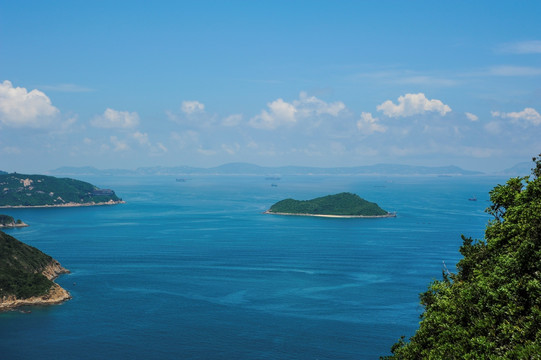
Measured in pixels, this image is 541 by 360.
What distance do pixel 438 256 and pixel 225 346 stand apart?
6644 cm

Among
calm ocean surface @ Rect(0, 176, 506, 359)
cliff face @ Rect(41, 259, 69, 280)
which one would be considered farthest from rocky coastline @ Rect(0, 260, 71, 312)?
cliff face @ Rect(41, 259, 69, 280)

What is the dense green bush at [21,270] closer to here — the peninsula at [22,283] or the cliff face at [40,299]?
the peninsula at [22,283]

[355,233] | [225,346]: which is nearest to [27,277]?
[225,346]

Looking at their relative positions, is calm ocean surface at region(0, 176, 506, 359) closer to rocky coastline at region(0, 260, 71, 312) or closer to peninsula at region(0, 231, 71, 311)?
rocky coastline at region(0, 260, 71, 312)

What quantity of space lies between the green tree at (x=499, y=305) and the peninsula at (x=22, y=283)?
6133 cm

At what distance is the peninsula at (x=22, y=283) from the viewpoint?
75.2m

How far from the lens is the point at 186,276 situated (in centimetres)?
9362

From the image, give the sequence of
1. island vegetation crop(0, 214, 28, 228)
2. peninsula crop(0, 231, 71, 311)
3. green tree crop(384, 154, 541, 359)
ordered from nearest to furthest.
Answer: green tree crop(384, 154, 541, 359), peninsula crop(0, 231, 71, 311), island vegetation crop(0, 214, 28, 228)

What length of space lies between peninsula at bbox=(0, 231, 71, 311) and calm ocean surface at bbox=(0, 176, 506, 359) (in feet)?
10.5

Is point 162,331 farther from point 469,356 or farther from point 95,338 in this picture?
point 469,356

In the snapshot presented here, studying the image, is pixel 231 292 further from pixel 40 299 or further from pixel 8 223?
pixel 8 223

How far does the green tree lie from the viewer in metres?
23.0

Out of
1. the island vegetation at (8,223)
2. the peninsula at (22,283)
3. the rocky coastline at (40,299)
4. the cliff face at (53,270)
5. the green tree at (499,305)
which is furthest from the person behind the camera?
the island vegetation at (8,223)

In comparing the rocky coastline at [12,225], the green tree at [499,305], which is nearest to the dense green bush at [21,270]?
the green tree at [499,305]
